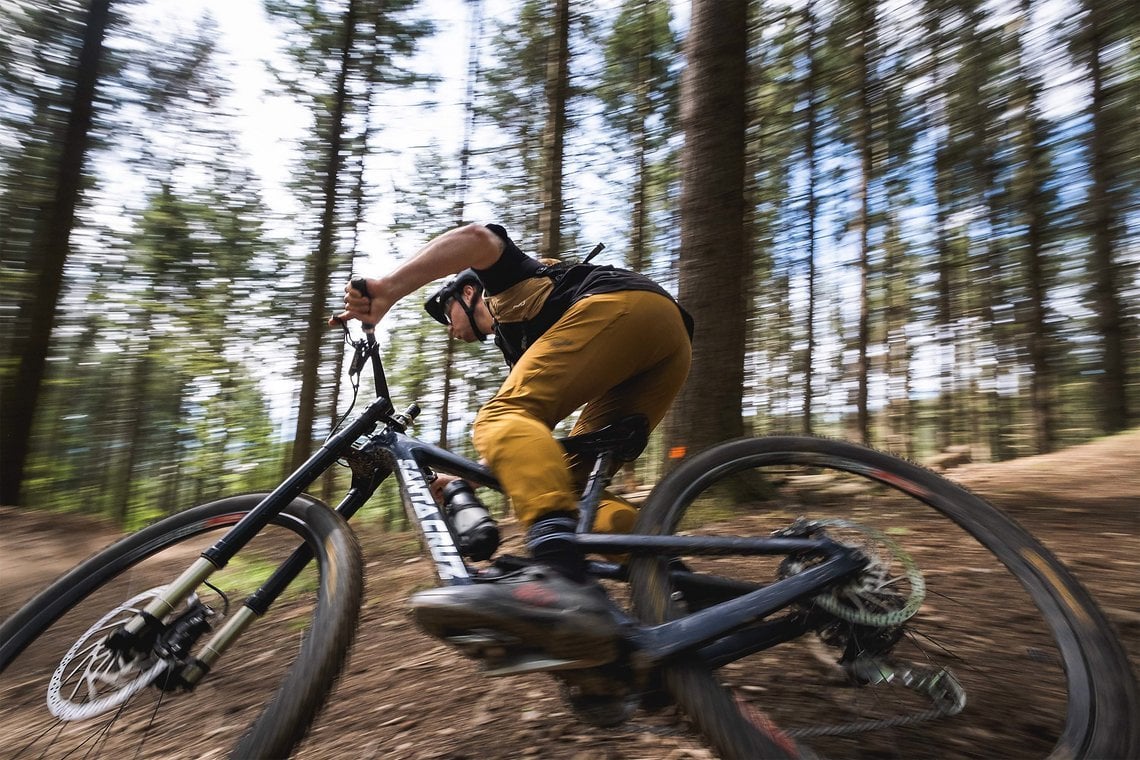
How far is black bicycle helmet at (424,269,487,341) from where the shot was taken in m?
2.21

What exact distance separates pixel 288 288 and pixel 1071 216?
1610 centimetres

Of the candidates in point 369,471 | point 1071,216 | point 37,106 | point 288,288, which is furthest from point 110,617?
point 1071,216

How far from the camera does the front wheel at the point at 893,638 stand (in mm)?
1342

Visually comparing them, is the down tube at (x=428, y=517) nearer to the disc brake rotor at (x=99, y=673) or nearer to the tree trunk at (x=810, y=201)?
the disc brake rotor at (x=99, y=673)

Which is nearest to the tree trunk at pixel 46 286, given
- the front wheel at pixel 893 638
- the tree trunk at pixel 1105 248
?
the front wheel at pixel 893 638

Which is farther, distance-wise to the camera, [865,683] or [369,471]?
[369,471]

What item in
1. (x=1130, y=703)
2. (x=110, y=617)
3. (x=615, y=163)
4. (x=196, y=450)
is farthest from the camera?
(x=196, y=450)

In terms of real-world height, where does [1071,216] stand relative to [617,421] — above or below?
above

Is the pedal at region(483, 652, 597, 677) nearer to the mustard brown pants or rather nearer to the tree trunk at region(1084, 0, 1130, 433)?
the mustard brown pants

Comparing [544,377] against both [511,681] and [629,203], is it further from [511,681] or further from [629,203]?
[629,203]

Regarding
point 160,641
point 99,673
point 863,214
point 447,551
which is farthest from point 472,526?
point 863,214

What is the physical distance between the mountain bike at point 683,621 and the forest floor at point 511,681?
140mm

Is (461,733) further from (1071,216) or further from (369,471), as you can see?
(1071,216)

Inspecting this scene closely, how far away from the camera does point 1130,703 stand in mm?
1272
